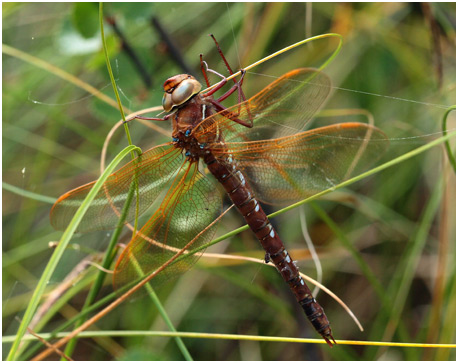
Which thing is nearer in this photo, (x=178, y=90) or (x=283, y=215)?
(x=178, y=90)

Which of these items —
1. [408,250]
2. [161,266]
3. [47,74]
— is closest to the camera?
[161,266]

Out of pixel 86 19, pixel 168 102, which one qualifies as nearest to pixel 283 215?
pixel 168 102

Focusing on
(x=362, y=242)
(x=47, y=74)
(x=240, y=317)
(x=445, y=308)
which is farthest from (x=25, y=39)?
(x=445, y=308)

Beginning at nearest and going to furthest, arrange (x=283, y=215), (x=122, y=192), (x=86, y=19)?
(x=122, y=192)
(x=86, y=19)
(x=283, y=215)

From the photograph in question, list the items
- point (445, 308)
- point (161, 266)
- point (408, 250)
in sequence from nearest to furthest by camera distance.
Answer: point (161, 266) < point (445, 308) < point (408, 250)

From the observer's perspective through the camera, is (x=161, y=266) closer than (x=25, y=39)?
Yes

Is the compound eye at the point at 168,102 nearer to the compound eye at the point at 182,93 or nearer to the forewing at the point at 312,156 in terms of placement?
the compound eye at the point at 182,93

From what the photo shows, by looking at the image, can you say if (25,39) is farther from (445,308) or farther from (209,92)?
(445,308)

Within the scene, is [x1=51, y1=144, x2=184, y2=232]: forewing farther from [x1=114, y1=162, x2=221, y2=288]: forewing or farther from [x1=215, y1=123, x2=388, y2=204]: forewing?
[x1=215, y1=123, x2=388, y2=204]: forewing

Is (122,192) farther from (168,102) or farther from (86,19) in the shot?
(86,19)
